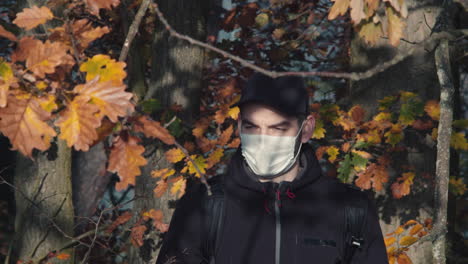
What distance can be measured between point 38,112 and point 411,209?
325 cm

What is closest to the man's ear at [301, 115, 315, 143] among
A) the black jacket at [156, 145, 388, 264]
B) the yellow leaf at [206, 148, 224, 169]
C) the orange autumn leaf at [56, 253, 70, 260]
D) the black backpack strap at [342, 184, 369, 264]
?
the black jacket at [156, 145, 388, 264]

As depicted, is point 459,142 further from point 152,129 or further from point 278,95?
point 152,129

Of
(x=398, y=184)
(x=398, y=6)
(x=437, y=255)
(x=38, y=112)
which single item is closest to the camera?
(x=38, y=112)

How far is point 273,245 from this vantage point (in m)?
2.95

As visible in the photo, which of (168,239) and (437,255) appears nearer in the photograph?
(168,239)

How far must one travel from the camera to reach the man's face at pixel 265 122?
306 centimetres

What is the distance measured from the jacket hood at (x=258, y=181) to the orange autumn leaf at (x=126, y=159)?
2.47 ft

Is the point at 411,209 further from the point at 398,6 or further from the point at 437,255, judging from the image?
the point at 398,6

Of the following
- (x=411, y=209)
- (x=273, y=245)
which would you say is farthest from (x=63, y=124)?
(x=411, y=209)

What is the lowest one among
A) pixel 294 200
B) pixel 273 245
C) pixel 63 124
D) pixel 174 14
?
pixel 273 245

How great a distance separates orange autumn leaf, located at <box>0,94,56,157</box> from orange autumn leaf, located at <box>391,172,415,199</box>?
116 inches

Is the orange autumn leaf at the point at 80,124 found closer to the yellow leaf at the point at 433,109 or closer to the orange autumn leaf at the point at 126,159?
the orange autumn leaf at the point at 126,159

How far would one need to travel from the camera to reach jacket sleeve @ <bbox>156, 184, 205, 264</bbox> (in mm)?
2955

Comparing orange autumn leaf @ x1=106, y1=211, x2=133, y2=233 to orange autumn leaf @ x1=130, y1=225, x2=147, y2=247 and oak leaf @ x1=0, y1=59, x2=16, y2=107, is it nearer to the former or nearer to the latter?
orange autumn leaf @ x1=130, y1=225, x2=147, y2=247
